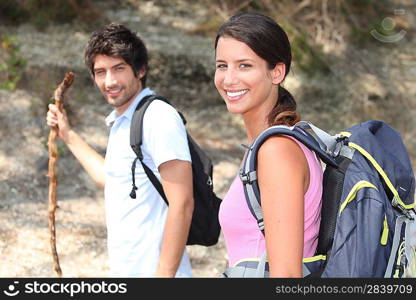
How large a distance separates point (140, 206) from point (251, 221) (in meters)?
1.03

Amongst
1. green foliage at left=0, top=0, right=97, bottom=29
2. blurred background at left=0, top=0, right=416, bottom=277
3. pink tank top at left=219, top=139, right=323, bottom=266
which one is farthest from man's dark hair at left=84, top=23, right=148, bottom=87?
green foliage at left=0, top=0, right=97, bottom=29

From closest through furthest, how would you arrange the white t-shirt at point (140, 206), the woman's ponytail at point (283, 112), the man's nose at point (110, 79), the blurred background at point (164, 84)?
the woman's ponytail at point (283, 112) → the white t-shirt at point (140, 206) → the man's nose at point (110, 79) → the blurred background at point (164, 84)

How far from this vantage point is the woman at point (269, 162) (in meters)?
1.68

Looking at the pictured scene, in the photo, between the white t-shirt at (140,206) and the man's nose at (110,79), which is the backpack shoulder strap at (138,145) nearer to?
the white t-shirt at (140,206)

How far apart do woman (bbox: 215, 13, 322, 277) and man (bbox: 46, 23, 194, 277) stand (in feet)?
2.23

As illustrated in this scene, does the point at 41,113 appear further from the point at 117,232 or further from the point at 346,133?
the point at 346,133

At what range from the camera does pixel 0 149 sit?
7477mm

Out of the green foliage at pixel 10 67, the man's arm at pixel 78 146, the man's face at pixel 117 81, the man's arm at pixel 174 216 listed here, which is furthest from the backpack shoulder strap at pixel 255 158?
the green foliage at pixel 10 67

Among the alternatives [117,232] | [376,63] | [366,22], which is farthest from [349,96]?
[117,232]

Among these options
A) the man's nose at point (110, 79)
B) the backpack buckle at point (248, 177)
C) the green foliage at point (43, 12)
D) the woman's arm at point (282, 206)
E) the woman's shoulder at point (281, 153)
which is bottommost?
the woman's arm at point (282, 206)

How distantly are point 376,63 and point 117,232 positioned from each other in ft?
30.2

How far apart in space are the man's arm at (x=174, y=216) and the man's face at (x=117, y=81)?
47cm

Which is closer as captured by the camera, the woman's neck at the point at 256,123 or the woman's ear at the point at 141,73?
the woman's neck at the point at 256,123

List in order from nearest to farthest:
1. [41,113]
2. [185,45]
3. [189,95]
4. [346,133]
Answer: [346,133] < [41,113] < [189,95] < [185,45]
